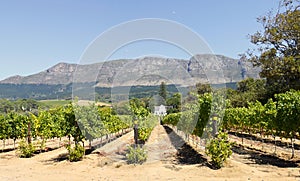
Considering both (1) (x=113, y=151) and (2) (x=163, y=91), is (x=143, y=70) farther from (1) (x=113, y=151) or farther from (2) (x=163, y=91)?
(2) (x=163, y=91)

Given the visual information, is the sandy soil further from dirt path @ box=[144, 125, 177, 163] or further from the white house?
the white house

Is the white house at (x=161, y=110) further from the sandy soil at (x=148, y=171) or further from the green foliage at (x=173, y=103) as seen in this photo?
the sandy soil at (x=148, y=171)

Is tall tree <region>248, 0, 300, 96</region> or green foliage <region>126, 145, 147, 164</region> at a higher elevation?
tall tree <region>248, 0, 300, 96</region>

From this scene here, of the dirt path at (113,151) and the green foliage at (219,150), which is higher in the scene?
the green foliage at (219,150)

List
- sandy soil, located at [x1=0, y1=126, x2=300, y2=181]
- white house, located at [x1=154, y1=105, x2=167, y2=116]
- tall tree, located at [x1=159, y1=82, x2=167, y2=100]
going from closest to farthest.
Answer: sandy soil, located at [x1=0, y1=126, x2=300, y2=181] < white house, located at [x1=154, y1=105, x2=167, y2=116] < tall tree, located at [x1=159, y1=82, x2=167, y2=100]

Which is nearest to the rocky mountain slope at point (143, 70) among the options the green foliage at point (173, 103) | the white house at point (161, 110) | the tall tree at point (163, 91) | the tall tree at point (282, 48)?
the tall tree at point (282, 48)

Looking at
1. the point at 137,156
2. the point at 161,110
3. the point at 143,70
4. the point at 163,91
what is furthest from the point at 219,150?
the point at 163,91

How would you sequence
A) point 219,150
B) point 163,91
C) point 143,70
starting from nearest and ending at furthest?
point 219,150 → point 143,70 → point 163,91

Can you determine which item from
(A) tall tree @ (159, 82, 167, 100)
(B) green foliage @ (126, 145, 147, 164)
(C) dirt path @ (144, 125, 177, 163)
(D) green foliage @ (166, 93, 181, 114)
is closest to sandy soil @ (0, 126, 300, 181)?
(B) green foliage @ (126, 145, 147, 164)

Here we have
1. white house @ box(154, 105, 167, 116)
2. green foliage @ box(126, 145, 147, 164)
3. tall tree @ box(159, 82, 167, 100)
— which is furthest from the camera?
tall tree @ box(159, 82, 167, 100)

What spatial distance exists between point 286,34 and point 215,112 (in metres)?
16.0

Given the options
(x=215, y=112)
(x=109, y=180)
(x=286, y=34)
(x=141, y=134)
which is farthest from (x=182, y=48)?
(x=286, y=34)

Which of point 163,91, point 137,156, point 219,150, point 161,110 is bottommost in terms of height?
point 137,156

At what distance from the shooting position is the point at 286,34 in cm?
2536
